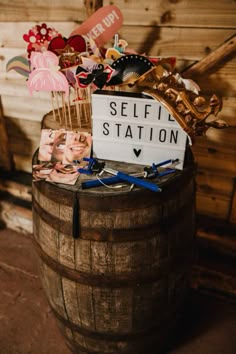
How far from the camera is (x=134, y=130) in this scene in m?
1.38

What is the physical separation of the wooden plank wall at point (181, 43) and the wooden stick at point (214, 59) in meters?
0.03

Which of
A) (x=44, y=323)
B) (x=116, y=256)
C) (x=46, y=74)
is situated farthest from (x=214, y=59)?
(x=44, y=323)

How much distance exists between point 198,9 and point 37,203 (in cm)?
138

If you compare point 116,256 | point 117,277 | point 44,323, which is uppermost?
point 116,256

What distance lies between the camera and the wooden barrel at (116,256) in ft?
4.21

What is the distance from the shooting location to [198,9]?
1.78m

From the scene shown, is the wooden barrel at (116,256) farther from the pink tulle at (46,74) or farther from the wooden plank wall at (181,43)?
the wooden plank wall at (181,43)

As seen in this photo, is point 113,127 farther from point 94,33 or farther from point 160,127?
point 94,33

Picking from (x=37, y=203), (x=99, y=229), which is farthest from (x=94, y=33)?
(x=99, y=229)

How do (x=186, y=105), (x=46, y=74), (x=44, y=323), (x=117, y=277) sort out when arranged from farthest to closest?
(x=44, y=323) < (x=46, y=74) < (x=117, y=277) < (x=186, y=105)

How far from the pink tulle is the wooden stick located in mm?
834

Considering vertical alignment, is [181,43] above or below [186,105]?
above

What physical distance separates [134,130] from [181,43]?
2.78 ft

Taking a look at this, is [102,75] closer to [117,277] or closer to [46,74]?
[46,74]
